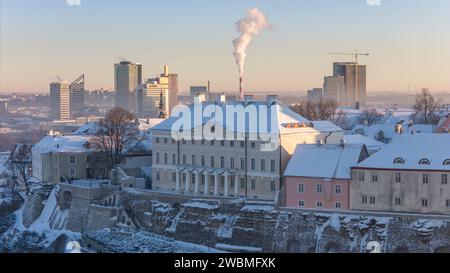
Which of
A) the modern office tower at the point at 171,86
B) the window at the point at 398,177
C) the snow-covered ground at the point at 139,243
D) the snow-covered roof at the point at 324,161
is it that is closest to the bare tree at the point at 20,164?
the snow-covered ground at the point at 139,243

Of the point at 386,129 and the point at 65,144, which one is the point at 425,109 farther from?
the point at 65,144

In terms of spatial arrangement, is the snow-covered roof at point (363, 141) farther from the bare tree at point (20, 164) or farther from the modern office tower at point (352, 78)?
the modern office tower at point (352, 78)

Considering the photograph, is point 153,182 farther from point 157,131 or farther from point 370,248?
point 370,248

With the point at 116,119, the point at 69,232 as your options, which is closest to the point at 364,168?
the point at 69,232

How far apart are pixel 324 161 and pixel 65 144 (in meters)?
24.0

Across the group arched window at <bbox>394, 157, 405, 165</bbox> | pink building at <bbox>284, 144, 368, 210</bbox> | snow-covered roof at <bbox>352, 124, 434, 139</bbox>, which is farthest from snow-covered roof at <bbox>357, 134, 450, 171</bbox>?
snow-covered roof at <bbox>352, 124, 434, 139</bbox>

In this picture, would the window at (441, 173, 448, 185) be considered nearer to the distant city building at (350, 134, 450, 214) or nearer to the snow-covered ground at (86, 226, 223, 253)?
the distant city building at (350, 134, 450, 214)

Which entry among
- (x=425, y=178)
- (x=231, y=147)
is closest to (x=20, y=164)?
(x=231, y=147)

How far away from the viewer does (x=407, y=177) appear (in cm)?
3875

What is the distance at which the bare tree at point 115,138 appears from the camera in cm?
5734

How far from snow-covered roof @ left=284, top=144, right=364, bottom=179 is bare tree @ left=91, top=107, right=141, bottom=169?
17.8 metres

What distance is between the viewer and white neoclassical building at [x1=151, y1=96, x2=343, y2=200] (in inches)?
1768
